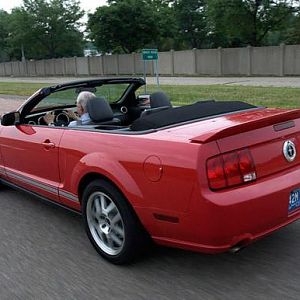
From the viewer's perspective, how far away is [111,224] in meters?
3.88

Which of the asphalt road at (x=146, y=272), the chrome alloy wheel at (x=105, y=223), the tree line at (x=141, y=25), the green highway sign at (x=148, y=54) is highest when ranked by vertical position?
the tree line at (x=141, y=25)

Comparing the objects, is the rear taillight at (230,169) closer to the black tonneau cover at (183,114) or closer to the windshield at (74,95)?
the black tonneau cover at (183,114)

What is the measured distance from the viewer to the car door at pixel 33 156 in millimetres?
4539

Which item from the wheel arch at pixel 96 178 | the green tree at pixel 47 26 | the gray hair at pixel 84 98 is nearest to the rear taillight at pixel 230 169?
the wheel arch at pixel 96 178

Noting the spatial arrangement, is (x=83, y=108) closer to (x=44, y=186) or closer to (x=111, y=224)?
(x=44, y=186)

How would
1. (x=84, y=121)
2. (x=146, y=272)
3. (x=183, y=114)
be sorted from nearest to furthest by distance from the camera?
(x=146, y=272), (x=183, y=114), (x=84, y=121)

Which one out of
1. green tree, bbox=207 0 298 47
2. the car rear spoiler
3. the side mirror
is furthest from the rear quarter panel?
green tree, bbox=207 0 298 47

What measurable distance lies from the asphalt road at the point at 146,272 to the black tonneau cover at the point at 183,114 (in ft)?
3.62

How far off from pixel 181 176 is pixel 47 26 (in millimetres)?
55836

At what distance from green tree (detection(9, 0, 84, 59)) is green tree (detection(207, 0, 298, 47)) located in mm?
20023

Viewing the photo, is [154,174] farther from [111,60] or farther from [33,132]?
[111,60]

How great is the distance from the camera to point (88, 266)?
12.8 feet

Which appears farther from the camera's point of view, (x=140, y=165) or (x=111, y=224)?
(x=111, y=224)

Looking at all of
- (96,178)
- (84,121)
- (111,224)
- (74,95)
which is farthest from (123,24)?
(111,224)
